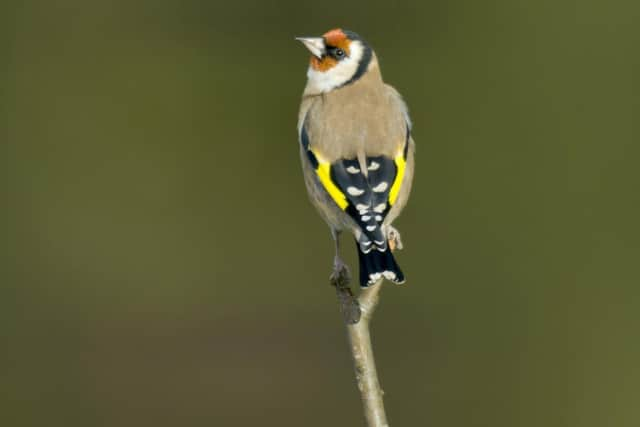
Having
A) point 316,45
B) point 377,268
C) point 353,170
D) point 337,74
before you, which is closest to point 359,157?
point 353,170

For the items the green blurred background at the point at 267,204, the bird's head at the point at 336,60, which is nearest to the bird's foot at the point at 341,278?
the bird's head at the point at 336,60

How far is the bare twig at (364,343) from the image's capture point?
215 cm

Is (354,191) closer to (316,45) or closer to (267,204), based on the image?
(316,45)

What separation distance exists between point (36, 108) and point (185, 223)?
3.16 feet

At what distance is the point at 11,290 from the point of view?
17.3 feet

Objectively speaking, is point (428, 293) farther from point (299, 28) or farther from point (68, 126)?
point (68, 126)

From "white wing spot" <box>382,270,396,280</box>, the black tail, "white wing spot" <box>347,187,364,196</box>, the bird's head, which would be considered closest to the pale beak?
the bird's head

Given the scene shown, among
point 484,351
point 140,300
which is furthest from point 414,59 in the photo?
point 140,300

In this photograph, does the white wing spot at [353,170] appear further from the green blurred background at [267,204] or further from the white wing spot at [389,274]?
the green blurred background at [267,204]

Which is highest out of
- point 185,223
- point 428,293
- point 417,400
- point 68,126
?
point 68,126

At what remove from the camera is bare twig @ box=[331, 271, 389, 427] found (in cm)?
215

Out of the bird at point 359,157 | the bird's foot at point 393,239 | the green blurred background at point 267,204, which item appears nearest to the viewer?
the bird at point 359,157

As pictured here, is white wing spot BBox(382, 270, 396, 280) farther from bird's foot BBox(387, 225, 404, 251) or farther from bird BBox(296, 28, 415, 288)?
bird's foot BBox(387, 225, 404, 251)

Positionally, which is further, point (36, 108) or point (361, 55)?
point (36, 108)
